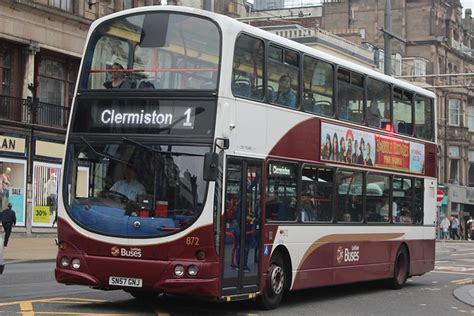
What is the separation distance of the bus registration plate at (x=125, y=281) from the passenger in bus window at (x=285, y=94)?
374cm

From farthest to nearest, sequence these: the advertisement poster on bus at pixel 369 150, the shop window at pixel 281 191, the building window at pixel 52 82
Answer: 1. the building window at pixel 52 82
2. the advertisement poster on bus at pixel 369 150
3. the shop window at pixel 281 191

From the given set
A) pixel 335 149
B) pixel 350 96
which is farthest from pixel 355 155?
pixel 350 96

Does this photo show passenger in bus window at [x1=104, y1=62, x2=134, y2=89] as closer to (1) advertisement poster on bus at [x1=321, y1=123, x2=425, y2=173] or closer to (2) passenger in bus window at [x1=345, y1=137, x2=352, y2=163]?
(1) advertisement poster on bus at [x1=321, y1=123, x2=425, y2=173]

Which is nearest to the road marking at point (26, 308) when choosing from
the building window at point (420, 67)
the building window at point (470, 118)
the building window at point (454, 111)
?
the building window at point (420, 67)

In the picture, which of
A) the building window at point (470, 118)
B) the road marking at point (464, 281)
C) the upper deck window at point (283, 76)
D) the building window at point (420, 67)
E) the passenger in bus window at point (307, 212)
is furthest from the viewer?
the building window at point (470, 118)

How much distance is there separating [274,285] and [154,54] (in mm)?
4027

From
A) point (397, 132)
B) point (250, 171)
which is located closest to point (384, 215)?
point (397, 132)

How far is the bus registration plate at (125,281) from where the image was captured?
1171cm

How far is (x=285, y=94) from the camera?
13.9m

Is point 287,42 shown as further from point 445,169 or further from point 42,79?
point 445,169

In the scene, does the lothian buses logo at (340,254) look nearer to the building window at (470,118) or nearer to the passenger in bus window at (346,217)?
the passenger in bus window at (346,217)

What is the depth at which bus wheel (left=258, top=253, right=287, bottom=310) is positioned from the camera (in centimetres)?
1312

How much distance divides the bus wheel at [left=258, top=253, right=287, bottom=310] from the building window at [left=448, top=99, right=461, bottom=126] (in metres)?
61.4

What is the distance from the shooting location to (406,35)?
7306cm
